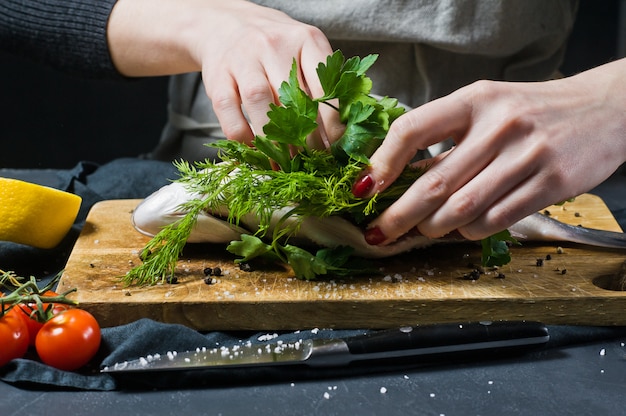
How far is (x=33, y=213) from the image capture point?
200 centimetres

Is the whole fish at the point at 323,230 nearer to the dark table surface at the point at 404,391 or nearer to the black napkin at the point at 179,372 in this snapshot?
the black napkin at the point at 179,372

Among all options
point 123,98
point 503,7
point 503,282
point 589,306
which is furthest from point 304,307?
point 123,98

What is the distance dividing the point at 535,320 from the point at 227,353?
63cm

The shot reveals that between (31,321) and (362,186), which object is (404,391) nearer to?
(362,186)

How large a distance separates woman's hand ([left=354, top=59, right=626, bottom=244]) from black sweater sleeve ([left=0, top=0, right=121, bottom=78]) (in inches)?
43.9

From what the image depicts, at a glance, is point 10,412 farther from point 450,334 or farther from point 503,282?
point 503,282

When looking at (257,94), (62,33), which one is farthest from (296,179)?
(62,33)

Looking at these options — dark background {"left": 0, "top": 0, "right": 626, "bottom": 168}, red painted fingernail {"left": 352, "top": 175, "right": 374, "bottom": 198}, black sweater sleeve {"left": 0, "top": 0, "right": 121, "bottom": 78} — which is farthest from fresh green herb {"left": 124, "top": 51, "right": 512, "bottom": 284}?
dark background {"left": 0, "top": 0, "right": 626, "bottom": 168}

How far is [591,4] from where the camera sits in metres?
3.41

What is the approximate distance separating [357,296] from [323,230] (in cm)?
22

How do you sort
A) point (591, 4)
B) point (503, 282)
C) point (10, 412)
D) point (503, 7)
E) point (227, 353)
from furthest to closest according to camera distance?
point (591, 4), point (503, 7), point (503, 282), point (227, 353), point (10, 412)

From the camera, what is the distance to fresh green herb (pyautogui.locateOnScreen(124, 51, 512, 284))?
176cm

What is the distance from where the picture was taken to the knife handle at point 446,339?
5.08ft

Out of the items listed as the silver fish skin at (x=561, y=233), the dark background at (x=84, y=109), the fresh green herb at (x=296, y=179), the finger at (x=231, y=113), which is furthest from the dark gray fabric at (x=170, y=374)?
the dark background at (x=84, y=109)
